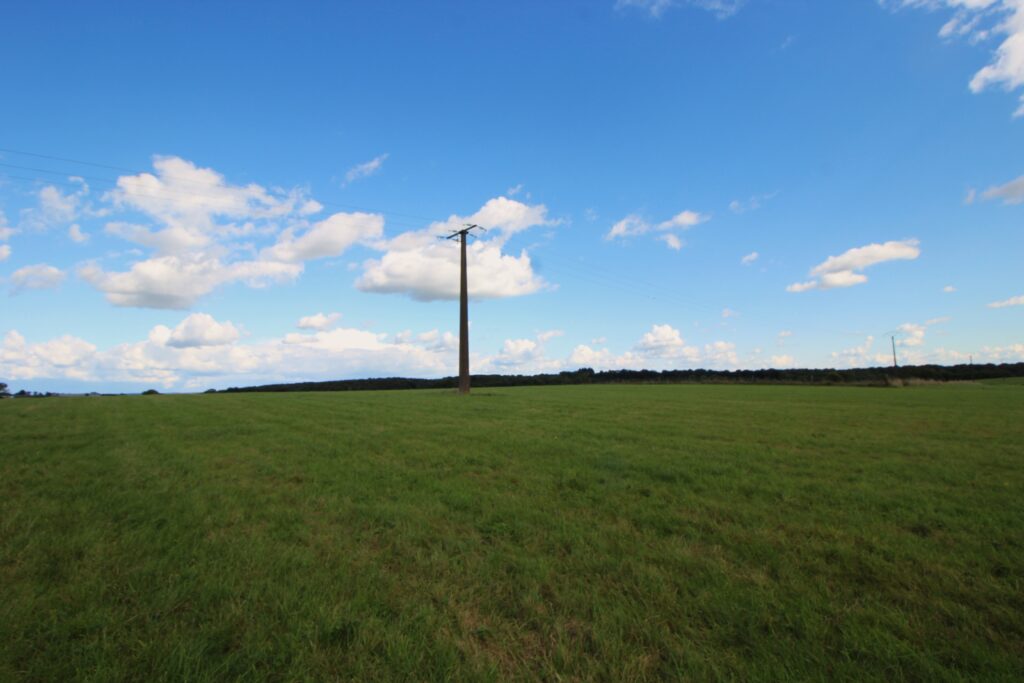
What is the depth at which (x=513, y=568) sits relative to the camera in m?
4.94

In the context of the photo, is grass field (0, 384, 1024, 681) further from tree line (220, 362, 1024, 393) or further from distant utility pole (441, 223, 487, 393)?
tree line (220, 362, 1024, 393)

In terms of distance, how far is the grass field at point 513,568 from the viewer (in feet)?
11.3

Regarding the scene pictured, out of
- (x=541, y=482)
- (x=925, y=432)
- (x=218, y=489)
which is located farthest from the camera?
(x=925, y=432)

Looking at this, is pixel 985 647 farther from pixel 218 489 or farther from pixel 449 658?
pixel 218 489

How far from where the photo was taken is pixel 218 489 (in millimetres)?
7809

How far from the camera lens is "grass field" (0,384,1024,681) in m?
3.45

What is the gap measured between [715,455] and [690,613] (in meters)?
7.30

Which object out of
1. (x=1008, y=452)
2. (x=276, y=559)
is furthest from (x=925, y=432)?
(x=276, y=559)

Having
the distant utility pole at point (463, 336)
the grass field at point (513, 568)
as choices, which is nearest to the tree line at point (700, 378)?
the distant utility pole at point (463, 336)

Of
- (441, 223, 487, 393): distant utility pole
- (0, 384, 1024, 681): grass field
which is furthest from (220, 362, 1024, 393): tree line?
(0, 384, 1024, 681): grass field

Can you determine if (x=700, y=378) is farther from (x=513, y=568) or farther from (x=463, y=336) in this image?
(x=513, y=568)

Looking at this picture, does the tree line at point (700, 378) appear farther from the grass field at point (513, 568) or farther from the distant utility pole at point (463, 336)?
the grass field at point (513, 568)

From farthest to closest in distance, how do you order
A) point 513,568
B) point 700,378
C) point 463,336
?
point 700,378
point 463,336
point 513,568

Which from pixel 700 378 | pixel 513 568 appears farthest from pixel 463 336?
pixel 700 378
